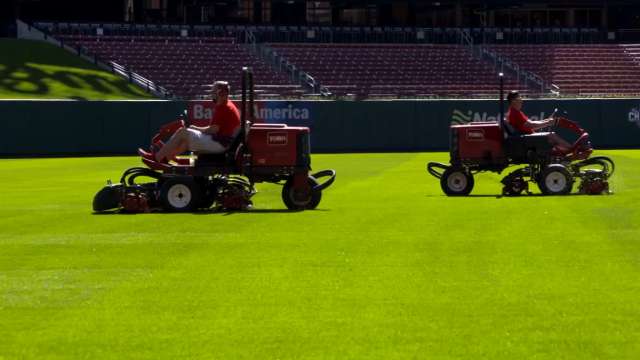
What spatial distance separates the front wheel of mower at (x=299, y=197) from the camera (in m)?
20.3

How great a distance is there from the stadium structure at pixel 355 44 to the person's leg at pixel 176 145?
3551cm

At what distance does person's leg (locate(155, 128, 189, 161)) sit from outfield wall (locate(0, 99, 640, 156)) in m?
26.5

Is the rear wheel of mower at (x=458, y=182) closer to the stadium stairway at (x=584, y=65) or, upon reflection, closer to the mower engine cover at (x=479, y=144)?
the mower engine cover at (x=479, y=144)

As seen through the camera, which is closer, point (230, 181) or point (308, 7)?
point (230, 181)

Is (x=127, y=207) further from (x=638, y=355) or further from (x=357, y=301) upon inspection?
(x=638, y=355)

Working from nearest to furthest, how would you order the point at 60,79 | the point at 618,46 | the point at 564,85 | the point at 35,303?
the point at 35,303
the point at 60,79
the point at 564,85
the point at 618,46

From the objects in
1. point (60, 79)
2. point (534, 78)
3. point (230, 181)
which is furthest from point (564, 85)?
point (230, 181)

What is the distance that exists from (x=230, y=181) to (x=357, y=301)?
33.2 ft

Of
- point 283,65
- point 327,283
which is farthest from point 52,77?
point 327,283

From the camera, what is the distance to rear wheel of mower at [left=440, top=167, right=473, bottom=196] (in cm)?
2428

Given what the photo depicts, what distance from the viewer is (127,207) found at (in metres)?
20.0

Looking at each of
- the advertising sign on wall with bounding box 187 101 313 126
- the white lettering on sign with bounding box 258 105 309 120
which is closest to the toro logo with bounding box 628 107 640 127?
the advertising sign on wall with bounding box 187 101 313 126

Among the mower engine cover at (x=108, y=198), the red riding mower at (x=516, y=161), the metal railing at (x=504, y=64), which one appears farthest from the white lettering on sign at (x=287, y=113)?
the mower engine cover at (x=108, y=198)

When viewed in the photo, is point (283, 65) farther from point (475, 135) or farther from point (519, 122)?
point (519, 122)
